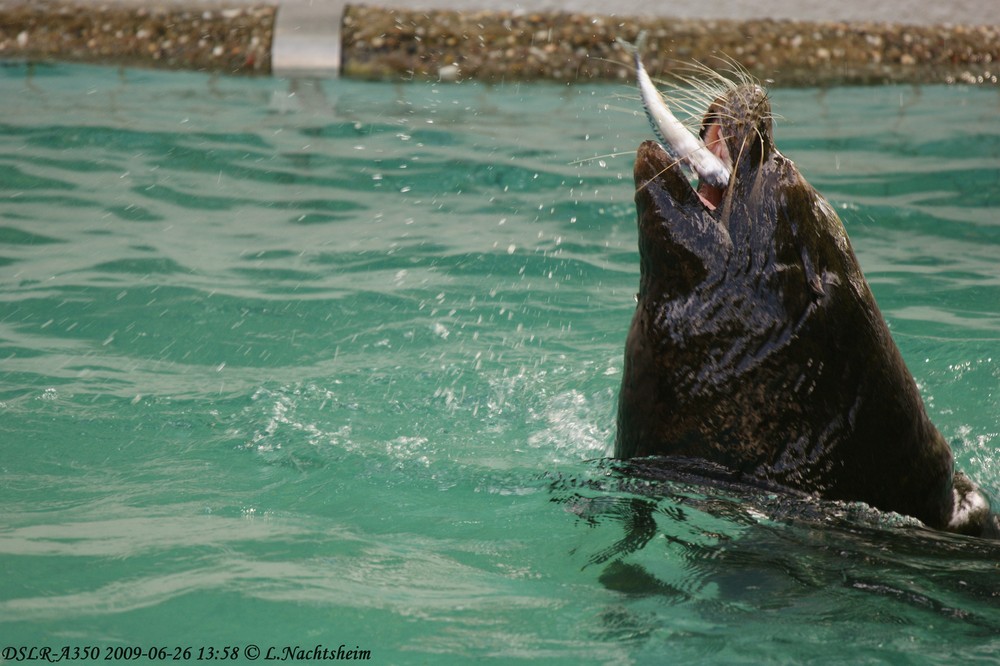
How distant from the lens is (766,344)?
295 cm

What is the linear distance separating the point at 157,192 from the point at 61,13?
14.1ft

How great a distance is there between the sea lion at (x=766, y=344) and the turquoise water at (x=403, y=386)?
130 mm

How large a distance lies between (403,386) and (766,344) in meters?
1.85

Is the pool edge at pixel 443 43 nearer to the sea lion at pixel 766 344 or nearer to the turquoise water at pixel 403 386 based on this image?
the turquoise water at pixel 403 386

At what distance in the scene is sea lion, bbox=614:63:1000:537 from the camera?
2924 millimetres

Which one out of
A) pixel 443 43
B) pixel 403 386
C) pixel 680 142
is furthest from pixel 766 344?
pixel 443 43

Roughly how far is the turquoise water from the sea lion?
13 centimetres

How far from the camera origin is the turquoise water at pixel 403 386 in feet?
8.75

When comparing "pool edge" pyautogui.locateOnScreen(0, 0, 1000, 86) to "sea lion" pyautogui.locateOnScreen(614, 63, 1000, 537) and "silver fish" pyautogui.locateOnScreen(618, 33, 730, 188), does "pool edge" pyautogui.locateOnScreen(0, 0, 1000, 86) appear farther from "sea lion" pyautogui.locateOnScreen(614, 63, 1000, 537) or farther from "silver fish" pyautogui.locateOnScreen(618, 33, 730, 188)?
"sea lion" pyautogui.locateOnScreen(614, 63, 1000, 537)

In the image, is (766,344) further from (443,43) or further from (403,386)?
(443,43)

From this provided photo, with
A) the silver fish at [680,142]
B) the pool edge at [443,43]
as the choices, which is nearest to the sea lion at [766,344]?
the silver fish at [680,142]

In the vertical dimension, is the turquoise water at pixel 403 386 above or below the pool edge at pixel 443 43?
below

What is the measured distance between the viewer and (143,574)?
111 inches

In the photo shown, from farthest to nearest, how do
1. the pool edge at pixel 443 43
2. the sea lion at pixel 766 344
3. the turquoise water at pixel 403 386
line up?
the pool edge at pixel 443 43 < the sea lion at pixel 766 344 < the turquoise water at pixel 403 386
